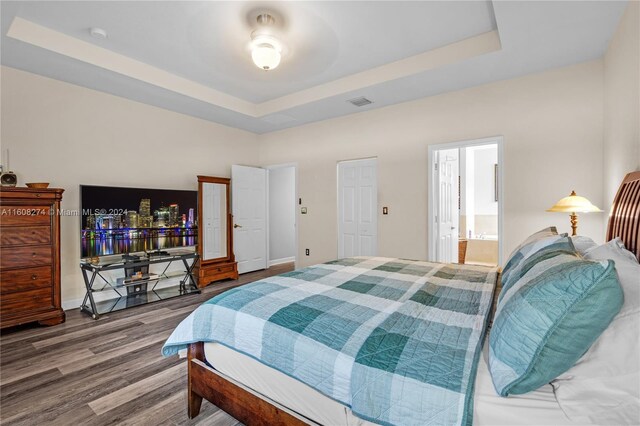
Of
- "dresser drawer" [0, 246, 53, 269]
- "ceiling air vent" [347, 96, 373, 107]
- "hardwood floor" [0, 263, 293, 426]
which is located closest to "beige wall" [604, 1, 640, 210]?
"ceiling air vent" [347, 96, 373, 107]

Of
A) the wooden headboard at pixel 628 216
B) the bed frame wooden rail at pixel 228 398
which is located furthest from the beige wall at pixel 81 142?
the wooden headboard at pixel 628 216

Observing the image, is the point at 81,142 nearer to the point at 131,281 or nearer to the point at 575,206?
the point at 131,281

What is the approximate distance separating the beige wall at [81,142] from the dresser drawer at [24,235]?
1.84ft

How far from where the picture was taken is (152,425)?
174 centimetres

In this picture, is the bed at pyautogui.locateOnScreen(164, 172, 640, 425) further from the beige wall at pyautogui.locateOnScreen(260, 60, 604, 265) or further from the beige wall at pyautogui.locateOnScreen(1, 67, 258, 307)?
the beige wall at pyautogui.locateOnScreen(1, 67, 258, 307)

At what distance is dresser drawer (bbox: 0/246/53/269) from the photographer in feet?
9.86

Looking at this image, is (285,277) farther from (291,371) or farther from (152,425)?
(152,425)

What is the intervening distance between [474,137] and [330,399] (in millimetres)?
3674

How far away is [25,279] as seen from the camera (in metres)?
3.11

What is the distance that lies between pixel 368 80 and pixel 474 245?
3972mm

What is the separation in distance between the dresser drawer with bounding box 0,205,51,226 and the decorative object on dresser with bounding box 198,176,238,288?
186cm

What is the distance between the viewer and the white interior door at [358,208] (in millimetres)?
4871

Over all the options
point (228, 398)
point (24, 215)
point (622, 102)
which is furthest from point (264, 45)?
point (622, 102)

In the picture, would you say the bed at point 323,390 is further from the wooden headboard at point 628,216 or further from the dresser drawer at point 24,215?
the dresser drawer at point 24,215
